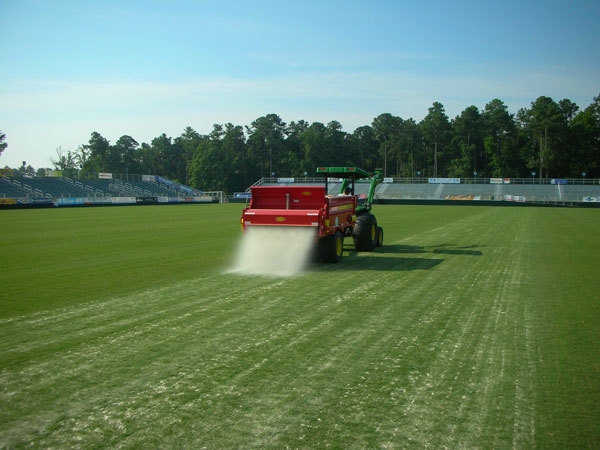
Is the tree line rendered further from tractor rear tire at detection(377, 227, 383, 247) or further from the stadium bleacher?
tractor rear tire at detection(377, 227, 383, 247)

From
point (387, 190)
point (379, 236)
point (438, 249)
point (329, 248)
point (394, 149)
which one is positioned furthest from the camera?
point (394, 149)

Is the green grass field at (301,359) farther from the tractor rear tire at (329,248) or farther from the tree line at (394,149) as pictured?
the tree line at (394,149)

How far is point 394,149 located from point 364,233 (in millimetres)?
104895

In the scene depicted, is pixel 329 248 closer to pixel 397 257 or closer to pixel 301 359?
pixel 397 257

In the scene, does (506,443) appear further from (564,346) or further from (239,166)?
(239,166)

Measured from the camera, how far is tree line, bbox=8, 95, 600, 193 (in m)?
93.7

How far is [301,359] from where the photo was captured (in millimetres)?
5441

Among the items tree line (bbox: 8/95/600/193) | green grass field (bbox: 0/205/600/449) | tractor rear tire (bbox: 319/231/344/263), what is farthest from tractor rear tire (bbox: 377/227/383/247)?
tree line (bbox: 8/95/600/193)

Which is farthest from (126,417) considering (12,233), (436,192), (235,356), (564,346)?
(436,192)

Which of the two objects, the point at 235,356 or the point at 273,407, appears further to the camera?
the point at 235,356

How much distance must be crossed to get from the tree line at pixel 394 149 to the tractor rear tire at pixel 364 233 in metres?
80.6

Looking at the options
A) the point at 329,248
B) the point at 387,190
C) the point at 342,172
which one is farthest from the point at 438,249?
the point at 387,190

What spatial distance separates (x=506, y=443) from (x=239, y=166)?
110 metres

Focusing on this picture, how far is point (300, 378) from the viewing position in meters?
4.91
